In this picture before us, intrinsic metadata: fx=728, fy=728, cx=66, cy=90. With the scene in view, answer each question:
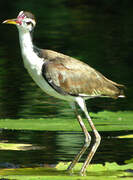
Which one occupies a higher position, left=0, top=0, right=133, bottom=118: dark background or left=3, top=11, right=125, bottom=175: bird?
left=3, top=11, right=125, bottom=175: bird

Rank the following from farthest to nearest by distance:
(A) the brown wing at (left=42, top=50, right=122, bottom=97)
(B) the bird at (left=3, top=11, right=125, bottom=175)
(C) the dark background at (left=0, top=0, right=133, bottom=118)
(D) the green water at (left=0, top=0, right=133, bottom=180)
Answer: (C) the dark background at (left=0, top=0, right=133, bottom=118), (D) the green water at (left=0, top=0, right=133, bottom=180), (A) the brown wing at (left=42, top=50, right=122, bottom=97), (B) the bird at (left=3, top=11, right=125, bottom=175)

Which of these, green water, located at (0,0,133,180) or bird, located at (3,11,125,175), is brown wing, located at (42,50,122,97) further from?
green water, located at (0,0,133,180)

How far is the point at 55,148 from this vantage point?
1041cm

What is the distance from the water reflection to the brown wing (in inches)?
32.4

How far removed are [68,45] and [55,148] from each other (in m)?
13.4

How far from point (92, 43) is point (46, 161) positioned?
48.4 feet

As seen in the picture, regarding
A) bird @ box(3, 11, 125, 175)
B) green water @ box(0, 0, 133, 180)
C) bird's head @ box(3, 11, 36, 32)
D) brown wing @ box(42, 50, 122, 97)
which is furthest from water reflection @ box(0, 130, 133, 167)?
bird's head @ box(3, 11, 36, 32)

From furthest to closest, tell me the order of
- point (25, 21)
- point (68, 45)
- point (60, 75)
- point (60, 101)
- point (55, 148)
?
point (68, 45), point (60, 101), point (55, 148), point (60, 75), point (25, 21)

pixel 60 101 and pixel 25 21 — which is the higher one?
pixel 25 21

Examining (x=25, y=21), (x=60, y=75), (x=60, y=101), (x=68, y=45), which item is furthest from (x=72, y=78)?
(x=68, y=45)

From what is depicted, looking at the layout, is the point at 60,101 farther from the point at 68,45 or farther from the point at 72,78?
the point at 68,45

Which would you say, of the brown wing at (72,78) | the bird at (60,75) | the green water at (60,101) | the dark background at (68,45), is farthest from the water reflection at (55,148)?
the dark background at (68,45)

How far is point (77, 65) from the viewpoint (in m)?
9.99

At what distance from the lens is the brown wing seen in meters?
9.73
